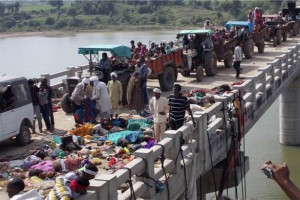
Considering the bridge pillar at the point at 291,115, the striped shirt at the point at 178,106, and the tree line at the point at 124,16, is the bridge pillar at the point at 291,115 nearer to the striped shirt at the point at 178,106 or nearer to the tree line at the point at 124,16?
the striped shirt at the point at 178,106

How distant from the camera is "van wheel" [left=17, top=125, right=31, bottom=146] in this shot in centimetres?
1007

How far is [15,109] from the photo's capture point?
9.84m

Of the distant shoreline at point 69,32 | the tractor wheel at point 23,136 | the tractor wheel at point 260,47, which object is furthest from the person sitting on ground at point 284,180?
the distant shoreline at point 69,32

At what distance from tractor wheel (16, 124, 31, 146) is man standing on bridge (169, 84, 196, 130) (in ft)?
9.23

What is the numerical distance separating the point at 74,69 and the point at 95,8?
213 ft

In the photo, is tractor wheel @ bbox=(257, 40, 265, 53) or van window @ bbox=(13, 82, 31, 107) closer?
van window @ bbox=(13, 82, 31, 107)

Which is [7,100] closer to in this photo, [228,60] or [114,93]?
[114,93]

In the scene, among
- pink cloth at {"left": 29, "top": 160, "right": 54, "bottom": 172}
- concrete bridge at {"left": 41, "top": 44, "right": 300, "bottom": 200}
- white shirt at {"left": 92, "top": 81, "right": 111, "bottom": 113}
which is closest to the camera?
concrete bridge at {"left": 41, "top": 44, "right": 300, "bottom": 200}

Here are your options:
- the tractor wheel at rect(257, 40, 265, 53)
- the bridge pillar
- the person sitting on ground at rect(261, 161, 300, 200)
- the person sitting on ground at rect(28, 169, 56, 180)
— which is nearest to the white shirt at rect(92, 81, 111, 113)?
the person sitting on ground at rect(28, 169, 56, 180)

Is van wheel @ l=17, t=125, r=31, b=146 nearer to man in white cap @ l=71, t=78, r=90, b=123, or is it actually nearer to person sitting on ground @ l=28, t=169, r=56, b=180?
A: man in white cap @ l=71, t=78, r=90, b=123

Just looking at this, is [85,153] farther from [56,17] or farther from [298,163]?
[56,17]

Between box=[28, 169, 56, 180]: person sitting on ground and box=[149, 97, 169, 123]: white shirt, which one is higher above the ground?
box=[149, 97, 169, 123]: white shirt

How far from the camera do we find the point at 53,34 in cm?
6812

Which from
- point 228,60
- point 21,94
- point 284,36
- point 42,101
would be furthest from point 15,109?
point 284,36
